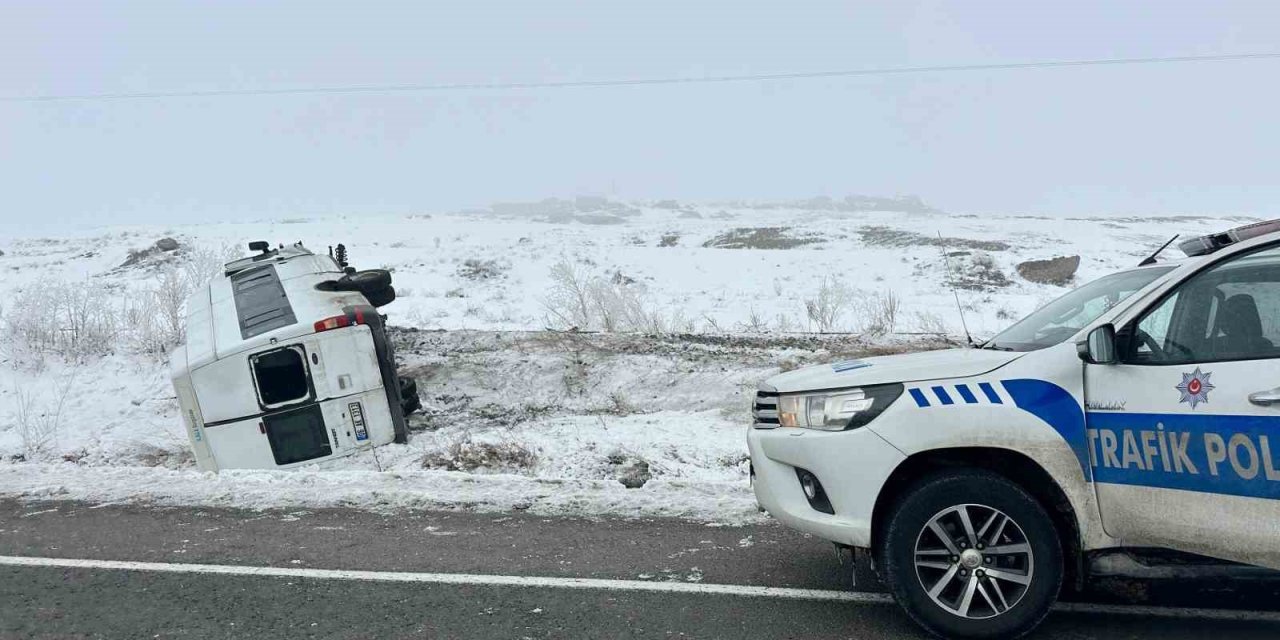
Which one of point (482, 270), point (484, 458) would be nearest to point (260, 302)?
point (484, 458)

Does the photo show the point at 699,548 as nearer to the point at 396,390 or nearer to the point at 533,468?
the point at 533,468

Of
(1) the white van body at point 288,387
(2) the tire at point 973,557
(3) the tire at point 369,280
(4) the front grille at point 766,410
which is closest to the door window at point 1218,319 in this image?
(2) the tire at point 973,557

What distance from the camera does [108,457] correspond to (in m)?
11.3

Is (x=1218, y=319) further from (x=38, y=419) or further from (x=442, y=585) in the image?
(x=38, y=419)

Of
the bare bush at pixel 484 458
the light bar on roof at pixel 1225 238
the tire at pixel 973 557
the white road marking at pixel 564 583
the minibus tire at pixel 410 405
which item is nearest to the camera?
the tire at pixel 973 557

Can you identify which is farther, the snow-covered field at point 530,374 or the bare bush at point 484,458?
the bare bush at point 484,458

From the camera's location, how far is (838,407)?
13.9 ft

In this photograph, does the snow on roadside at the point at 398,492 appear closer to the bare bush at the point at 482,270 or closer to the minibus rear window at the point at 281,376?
the minibus rear window at the point at 281,376

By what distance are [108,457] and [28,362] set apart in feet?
13.5

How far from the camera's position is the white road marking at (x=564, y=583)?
440 centimetres

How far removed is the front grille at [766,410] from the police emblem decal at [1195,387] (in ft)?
5.64

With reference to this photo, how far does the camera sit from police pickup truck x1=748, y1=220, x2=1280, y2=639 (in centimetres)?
365

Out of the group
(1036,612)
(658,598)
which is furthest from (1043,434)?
(658,598)

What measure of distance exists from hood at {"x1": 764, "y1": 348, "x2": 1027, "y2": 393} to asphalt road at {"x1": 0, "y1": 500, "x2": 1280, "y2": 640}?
3.85 ft
